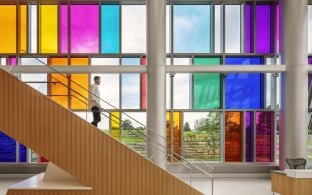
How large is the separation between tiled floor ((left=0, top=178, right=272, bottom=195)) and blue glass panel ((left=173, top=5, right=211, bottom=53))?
630 centimetres

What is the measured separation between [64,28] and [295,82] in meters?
10.9

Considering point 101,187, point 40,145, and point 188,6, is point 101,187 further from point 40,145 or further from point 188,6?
point 188,6

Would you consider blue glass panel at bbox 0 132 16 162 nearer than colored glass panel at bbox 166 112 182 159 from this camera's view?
Yes

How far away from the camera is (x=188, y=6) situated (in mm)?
20688

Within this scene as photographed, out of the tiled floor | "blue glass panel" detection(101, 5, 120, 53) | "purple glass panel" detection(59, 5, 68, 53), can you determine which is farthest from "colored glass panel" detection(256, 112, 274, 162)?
"purple glass panel" detection(59, 5, 68, 53)

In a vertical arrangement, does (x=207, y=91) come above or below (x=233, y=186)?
above

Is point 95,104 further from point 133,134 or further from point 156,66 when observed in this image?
point 133,134

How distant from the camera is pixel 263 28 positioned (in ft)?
67.7

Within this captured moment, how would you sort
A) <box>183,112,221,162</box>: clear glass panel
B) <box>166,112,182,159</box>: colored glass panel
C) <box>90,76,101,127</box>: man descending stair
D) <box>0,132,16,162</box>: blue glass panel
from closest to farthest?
<box>90,76,101,127</box>: man descending stair < <box>0,132,16,162</box>: blue glass panel < <box>166,112,182,159</box>: colored glass panel < <box>183,112,221,162</box>: clear glass panel

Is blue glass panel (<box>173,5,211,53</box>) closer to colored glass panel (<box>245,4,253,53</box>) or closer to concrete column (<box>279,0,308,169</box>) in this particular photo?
colored glass panel (<box>245,4,253,53</box>)

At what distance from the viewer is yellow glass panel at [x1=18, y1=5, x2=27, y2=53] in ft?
66.4

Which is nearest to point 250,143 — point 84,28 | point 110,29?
point 110,29

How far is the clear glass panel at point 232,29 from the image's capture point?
2056 centimetres

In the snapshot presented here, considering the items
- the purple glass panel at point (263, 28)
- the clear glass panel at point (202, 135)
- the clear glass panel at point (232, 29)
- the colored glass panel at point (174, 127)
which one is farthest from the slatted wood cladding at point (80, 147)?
the purple glass panel at point (263, 28)
